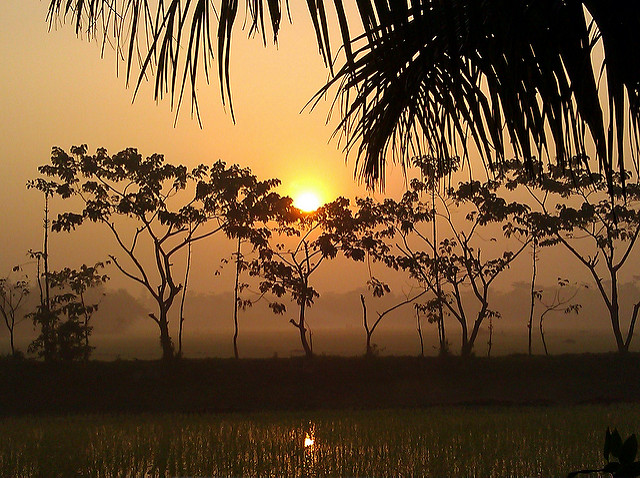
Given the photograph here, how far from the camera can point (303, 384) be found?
21000mm

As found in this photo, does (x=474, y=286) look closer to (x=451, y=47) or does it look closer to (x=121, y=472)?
(x=121, y=472)

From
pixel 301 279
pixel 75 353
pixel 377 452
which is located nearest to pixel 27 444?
pixel 377 452

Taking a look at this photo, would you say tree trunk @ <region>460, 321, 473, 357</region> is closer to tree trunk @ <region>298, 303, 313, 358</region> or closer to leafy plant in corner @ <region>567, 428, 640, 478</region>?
tree trunk @ <region>298, 303, 313, 358</region>

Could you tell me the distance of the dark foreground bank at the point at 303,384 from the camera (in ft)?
66.5

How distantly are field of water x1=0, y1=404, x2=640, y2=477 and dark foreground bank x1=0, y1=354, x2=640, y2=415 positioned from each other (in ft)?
11.5

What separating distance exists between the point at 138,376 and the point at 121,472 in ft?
39.6

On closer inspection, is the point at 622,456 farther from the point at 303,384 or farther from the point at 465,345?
the point at 465,345

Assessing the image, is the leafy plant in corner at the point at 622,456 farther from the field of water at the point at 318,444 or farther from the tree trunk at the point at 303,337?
the tree trunk at the point at 303,337

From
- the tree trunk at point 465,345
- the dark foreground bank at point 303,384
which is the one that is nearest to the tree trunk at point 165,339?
the dark foreground bank at point 303,384

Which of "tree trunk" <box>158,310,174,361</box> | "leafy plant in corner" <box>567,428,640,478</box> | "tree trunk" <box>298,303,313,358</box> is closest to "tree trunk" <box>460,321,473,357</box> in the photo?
"tree trunk" <box>298,303,313,358</box>

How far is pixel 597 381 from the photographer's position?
21656 mm

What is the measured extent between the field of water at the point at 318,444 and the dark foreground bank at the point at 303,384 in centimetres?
349

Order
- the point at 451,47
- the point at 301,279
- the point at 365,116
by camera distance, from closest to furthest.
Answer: the point at 451,47 → the point at 365,116 → the point at 301,279

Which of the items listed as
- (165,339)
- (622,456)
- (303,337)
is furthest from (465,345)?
(622,456)
